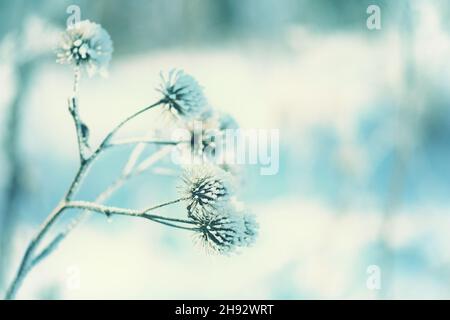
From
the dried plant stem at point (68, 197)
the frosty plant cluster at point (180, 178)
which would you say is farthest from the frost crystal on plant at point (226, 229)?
the dried plant stem at point (68, 197)

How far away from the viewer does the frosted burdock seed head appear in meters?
0.61

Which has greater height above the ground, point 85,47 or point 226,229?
point 85,47

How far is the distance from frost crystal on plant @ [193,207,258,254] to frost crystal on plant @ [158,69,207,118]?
154mm

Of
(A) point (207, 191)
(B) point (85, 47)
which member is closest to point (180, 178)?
(A) point (207, 191)

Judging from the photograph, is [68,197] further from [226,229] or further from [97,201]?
[226,229]

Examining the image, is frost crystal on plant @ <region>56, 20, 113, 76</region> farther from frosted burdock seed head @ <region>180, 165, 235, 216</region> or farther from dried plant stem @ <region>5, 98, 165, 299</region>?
frosted burdock seed head @ <region>180, 165, 235, 216</region>

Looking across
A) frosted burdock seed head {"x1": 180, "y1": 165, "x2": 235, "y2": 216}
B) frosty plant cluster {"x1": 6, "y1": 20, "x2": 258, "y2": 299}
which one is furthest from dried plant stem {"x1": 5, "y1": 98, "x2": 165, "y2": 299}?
frosted burdock seed head {"x1": 180, "y1": 165, "x2": 235, "y2": 216}

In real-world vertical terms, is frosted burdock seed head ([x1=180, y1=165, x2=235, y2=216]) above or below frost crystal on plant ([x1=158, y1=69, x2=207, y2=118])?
below

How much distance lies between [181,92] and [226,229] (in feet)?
0.62

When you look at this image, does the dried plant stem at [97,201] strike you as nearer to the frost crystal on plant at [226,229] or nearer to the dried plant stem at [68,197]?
the dried plant stem at [68,197]

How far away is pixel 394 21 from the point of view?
1.32 metres

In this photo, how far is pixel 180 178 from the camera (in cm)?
64
